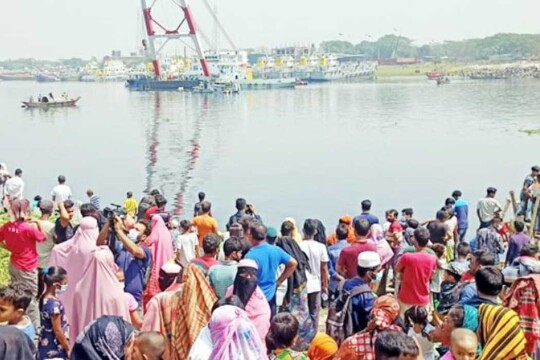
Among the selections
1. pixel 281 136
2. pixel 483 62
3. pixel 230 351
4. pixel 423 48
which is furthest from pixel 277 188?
pixel 423 48

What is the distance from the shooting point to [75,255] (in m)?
5.01

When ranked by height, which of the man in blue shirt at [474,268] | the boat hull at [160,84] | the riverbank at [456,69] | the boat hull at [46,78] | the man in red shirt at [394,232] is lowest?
the boat hull at [46,78]

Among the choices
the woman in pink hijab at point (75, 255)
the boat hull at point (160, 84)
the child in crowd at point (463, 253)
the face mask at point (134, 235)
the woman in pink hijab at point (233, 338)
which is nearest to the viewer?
the woman in pink hijab at point (233, 338)

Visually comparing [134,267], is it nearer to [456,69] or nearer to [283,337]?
[283,337]

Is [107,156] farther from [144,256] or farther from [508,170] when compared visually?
[144,256]

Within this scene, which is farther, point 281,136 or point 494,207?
point 281,136

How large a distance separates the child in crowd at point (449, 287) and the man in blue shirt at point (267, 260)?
0.98 meters

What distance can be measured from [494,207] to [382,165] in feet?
47.4

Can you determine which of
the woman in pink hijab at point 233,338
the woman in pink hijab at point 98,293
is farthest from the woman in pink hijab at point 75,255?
the woman in pink hijab at point 233,338

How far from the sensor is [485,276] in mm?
3971

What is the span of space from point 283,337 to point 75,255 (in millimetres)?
1984

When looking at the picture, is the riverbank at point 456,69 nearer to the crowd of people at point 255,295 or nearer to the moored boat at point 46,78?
the moored boat at point 46,78

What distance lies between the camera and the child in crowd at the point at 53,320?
167 inches

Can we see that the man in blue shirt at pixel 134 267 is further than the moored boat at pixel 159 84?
No
